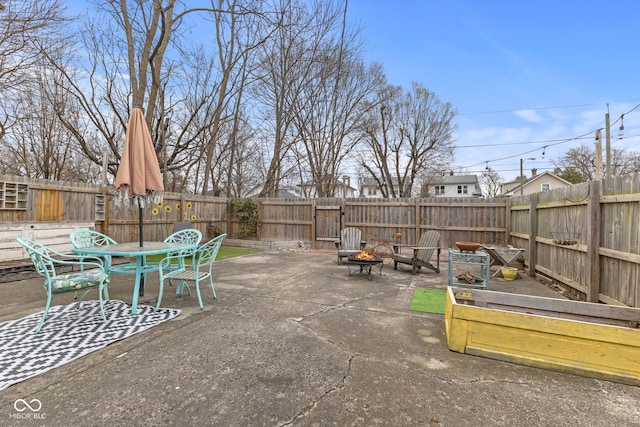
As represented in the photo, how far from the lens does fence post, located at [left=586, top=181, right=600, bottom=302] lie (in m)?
3.54

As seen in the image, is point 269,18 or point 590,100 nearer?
point 269,18

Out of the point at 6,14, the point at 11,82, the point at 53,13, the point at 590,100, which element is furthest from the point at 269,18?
the point at 590,100

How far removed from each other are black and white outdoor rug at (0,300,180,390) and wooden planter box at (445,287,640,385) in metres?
2.99

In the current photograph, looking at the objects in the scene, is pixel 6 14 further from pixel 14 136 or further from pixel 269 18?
pixel 14 136

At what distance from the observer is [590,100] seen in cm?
1358

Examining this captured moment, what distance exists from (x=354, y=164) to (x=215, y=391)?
57.2ft

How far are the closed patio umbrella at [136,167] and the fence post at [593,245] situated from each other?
5.51m

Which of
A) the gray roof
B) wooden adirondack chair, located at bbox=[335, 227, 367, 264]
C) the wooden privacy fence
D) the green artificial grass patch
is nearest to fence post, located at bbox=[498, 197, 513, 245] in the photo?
the wooden privacy fence

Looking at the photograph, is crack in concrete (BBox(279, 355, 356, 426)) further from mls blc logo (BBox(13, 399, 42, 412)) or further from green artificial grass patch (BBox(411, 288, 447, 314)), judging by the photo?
green artificial grass patch (BBox(411, 288, 447, 314))

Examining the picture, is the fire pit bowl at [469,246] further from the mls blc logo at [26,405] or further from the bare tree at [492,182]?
the bare tree at [492,182]

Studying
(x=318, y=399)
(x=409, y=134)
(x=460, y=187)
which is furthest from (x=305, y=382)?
(x=460, y=187)

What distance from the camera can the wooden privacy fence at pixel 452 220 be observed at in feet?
10.8

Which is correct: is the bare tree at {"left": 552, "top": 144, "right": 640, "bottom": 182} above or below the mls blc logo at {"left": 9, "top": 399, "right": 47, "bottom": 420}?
above

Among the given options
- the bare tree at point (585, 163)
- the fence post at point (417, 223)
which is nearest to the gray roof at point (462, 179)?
the bare tree at point (585, 163)
